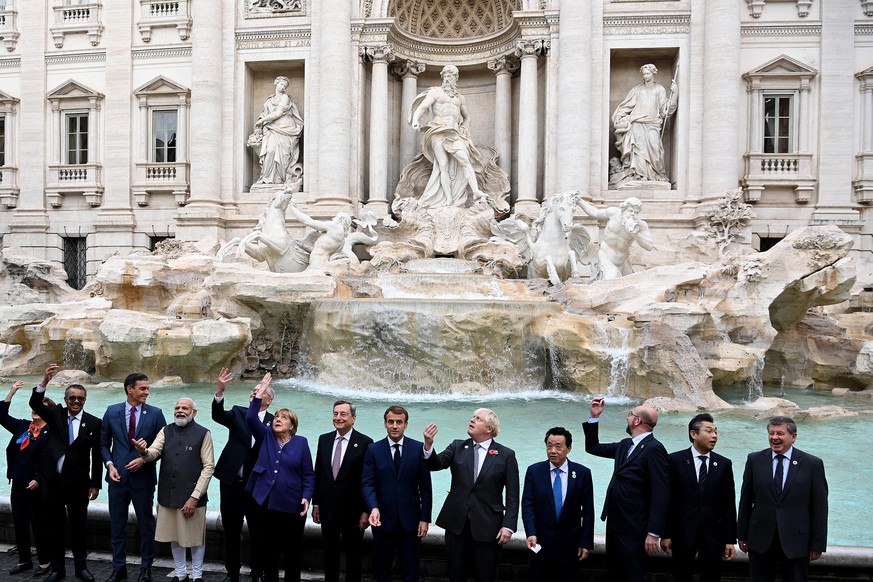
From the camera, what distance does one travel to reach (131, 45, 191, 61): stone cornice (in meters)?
17.7

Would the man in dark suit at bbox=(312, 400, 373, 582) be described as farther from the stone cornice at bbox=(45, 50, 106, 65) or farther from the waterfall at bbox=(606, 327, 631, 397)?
the stone cornice at bbox=(45, 50, 106, 65)

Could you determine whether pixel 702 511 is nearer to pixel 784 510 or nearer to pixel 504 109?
pixel 784 510

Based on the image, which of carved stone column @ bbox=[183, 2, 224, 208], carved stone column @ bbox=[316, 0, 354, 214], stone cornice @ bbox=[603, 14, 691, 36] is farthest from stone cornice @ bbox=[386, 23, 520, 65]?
carved stone column @ bbox=[183, 2, 224, 208]

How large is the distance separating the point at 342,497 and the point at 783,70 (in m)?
16.5

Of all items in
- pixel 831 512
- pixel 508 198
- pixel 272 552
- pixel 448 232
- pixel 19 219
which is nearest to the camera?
pixel 272 552

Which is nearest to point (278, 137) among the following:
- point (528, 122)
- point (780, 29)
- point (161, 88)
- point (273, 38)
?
point (273, 38)

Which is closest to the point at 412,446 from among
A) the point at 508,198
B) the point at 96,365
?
the point at 96,365

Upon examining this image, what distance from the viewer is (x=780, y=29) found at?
15883 millimetres

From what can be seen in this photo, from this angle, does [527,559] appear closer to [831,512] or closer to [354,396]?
Result: [831,512]

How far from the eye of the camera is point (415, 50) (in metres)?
17.6

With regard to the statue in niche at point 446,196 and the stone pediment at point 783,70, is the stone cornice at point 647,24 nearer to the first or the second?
the stone pediment at point 783,70

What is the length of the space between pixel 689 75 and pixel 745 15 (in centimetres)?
206

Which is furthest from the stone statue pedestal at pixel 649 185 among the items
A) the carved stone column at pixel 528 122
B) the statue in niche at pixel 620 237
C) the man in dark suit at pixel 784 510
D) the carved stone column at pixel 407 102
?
the man in dark suit at pixel 784 510

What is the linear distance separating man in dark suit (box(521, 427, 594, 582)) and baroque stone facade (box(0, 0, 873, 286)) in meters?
11.9
